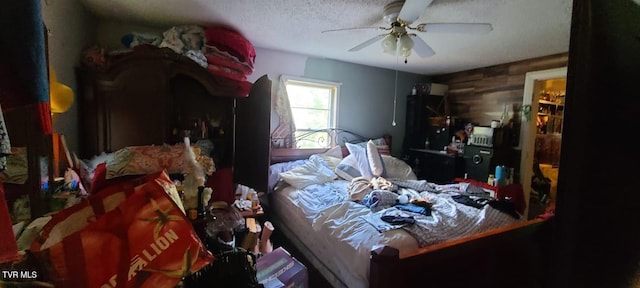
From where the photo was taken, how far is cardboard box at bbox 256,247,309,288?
56.5 inches

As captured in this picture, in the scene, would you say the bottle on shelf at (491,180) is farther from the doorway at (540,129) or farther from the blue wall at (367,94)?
the blue wall at (367,94)

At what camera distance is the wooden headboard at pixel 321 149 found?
3.05 meters

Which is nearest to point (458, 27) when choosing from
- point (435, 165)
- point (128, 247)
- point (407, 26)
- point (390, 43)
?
point (407, 26)

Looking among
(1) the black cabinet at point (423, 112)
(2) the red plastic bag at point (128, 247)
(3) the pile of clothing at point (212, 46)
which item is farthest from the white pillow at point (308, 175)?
(2) the red plastic bag at point (128, 247)

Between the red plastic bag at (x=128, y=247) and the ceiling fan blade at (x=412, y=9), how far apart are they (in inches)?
60.8

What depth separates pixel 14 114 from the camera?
748 mm

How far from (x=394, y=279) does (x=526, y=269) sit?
52 centimetres

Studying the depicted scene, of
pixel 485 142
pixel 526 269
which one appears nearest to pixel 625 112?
pixel 526 269

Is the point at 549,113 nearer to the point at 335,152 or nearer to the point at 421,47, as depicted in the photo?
the point at 421,47

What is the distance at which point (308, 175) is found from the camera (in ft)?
9.07

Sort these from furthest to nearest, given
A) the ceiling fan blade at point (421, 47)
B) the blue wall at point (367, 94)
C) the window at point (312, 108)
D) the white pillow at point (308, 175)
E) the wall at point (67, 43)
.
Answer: the blue wall at point (367, 94) < the window at point (312, 108) < the white pillow at point (308, 175) < the ceiling fan blade at point (421, 47) < the wall at point (67, 43)

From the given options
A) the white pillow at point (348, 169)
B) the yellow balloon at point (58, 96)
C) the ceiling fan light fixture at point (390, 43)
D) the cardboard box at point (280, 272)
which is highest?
the ceiling fan light fixture at point (390, 43)

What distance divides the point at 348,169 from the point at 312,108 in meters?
0.98

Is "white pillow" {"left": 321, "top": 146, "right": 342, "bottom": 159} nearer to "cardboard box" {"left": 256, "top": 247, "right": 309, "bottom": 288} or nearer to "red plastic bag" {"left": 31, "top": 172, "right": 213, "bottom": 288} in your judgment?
"cardboard box" {"left": 256, "top": 247, "right": 309, "bottom": 288}
